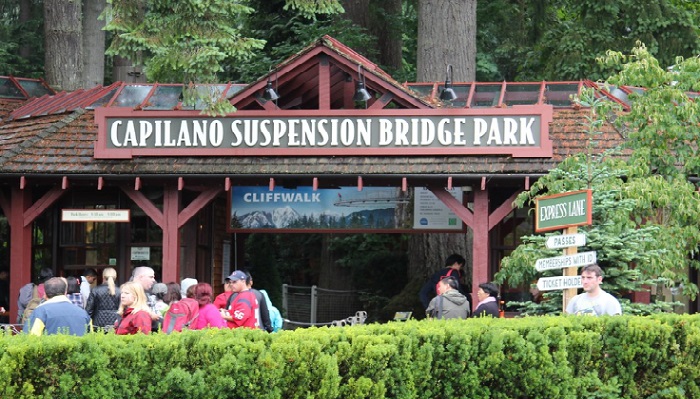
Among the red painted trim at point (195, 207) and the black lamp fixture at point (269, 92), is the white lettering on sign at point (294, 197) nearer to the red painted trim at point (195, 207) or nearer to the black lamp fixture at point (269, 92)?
the red painted trim at point (195, 207)

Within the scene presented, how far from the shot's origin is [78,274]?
21172mm

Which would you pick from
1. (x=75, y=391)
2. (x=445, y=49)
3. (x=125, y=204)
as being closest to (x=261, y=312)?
(x=75, y=391)

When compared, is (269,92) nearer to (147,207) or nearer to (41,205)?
(147,207)

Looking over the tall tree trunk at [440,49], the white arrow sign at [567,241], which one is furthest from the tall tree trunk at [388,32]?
the white arrow sign at [567,241]

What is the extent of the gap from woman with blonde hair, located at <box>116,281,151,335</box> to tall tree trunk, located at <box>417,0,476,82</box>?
12169 millimetres

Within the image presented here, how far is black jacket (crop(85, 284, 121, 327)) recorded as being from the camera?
1541 centimetres

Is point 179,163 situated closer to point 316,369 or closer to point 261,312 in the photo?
point 261,312

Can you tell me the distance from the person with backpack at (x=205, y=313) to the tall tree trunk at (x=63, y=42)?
52.5 feet

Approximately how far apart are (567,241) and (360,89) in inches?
251

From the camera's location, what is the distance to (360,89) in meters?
18.3

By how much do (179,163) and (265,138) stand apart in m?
1.31

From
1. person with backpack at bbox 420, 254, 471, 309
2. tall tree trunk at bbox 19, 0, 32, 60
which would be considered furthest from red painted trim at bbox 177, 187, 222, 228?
tall tree trunk at bbox 19, 0, 32, 60

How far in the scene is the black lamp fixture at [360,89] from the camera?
59.8 ft

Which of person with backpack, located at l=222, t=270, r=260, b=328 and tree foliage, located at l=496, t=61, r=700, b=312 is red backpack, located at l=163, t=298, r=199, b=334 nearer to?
person with backpack, located at l=222, t=270, r=260, b=328
